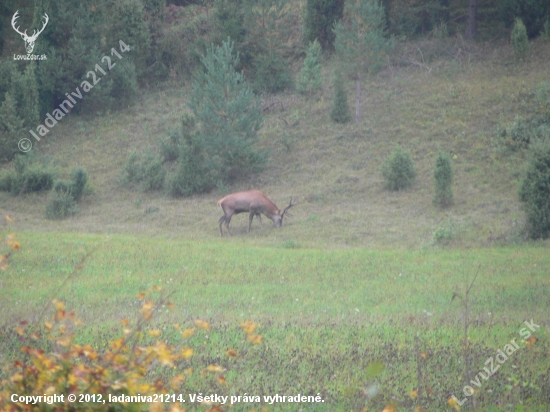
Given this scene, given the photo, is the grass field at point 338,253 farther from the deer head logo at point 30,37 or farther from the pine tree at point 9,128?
the deer head logo at point 30,37

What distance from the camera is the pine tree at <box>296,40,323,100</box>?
33.5m

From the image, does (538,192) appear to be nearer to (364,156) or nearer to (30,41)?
(364,156)

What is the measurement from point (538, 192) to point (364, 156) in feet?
38.8

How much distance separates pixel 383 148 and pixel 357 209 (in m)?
7.08

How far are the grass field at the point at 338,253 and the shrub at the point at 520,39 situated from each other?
27.7 inches

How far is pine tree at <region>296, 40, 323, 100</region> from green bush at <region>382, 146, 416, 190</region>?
34.8 feet

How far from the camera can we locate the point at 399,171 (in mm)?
24516

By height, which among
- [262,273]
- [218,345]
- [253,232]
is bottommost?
[253,232]

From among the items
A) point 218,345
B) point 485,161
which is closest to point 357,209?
point 485,161

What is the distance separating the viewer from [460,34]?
123 feet

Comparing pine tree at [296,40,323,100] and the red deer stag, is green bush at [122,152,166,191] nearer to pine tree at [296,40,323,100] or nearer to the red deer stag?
the red deer stag

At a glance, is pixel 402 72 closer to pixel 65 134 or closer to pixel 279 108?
pixel 279 108

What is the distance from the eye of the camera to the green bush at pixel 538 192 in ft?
56.6

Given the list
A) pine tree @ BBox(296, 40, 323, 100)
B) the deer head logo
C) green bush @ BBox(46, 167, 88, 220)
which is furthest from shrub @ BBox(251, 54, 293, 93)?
green bush @ BBox(46, 167, 88, 220)
